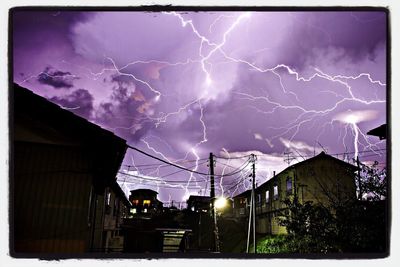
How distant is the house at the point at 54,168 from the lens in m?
4.17

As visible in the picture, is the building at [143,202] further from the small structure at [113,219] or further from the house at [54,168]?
the house at [54,168]

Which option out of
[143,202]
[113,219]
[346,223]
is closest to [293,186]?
[113,219]

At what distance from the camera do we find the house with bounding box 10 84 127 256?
417cm

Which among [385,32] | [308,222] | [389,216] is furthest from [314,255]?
[308,222]

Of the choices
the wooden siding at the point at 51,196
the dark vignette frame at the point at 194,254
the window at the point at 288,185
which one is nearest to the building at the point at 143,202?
the window at the point at 288,185

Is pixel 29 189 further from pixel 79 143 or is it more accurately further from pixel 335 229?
pixel 335 229

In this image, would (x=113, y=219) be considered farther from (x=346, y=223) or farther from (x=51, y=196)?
(x=346, y=223)

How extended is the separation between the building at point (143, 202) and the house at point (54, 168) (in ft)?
120

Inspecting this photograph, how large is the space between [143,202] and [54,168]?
125ft

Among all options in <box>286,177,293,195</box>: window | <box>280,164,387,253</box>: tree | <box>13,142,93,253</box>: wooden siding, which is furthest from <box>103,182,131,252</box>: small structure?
<box>286,177,293,195</box>: window

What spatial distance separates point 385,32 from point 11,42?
11.2 ft

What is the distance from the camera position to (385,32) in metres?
2.82

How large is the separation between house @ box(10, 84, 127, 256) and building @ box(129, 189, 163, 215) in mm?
36543

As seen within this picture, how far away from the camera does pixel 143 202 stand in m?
41.2
